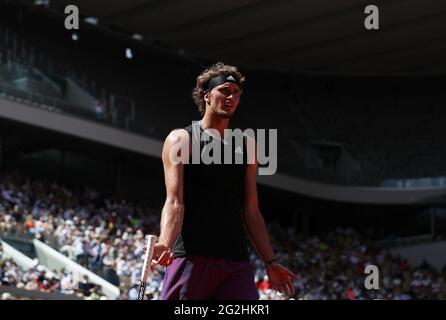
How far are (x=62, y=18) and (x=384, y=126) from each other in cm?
1362

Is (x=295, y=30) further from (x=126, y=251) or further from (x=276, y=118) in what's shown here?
(x=126, y=251)

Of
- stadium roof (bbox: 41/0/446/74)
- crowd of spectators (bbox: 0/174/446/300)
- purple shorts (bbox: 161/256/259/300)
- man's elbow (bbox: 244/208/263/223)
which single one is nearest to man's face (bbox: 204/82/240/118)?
man's elbow (bbox: 244/208/263/223)

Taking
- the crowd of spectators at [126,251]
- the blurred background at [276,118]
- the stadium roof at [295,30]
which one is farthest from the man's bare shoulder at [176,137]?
the stadium roof at [295,30]

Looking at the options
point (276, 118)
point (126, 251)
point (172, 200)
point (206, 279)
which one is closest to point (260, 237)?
point (206, 279)

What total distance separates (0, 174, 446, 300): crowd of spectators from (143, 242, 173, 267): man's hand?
12.9 meters

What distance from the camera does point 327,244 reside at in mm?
33594

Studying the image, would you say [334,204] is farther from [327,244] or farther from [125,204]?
[125,204]

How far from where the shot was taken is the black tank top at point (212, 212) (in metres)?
4.55

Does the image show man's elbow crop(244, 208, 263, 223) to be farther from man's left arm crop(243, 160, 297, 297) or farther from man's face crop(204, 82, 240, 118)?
man's face crop(204, 82, 240, 118)

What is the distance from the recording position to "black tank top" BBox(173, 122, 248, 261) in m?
4.55

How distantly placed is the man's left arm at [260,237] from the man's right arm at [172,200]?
36 cm

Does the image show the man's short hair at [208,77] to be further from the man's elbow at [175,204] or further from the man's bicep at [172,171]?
the man's elbow at [175,204]

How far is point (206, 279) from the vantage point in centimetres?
448
